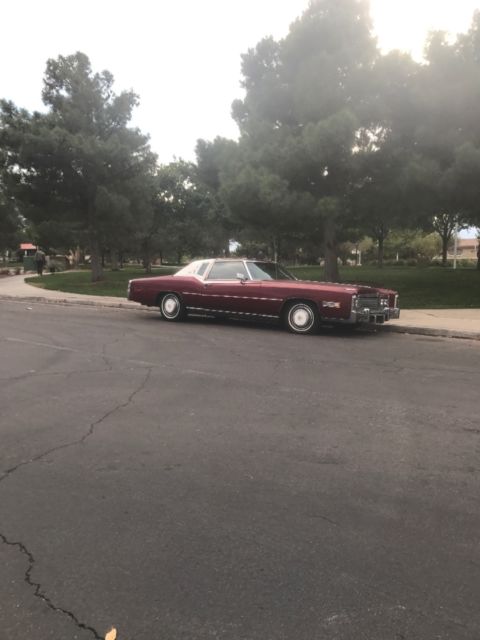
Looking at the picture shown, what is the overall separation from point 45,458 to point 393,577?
259cm

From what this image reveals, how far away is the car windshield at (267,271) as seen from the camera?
11.5 meters

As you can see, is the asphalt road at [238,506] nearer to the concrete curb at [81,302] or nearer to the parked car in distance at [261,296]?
the parked car in distance at [261,296]

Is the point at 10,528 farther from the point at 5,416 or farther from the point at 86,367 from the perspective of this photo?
the point at 86,367

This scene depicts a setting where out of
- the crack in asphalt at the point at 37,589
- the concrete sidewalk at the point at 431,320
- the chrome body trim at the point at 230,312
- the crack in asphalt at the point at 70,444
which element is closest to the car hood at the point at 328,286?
the chrome body trim at the point at 230,312

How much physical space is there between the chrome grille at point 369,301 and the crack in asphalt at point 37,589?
8328 mm

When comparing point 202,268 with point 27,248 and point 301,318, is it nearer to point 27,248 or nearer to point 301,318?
point 301,318

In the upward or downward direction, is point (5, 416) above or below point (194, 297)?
below

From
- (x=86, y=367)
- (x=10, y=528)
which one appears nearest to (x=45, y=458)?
(x=10, y=528)

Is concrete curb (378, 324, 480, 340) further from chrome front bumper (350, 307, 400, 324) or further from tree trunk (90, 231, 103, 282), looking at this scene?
tree trunk (90, 231, 103, 282)

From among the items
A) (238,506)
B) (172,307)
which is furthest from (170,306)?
(238,506)

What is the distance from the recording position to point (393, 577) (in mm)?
2578

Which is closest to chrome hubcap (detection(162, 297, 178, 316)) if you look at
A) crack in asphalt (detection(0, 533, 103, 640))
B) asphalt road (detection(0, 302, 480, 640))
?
asphalt road (detection(0, 302, 480, 640))

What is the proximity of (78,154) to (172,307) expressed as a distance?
14085 mm

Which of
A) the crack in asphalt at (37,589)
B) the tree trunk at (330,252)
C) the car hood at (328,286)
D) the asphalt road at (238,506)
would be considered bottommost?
the crack in asphalt at (37,589)
